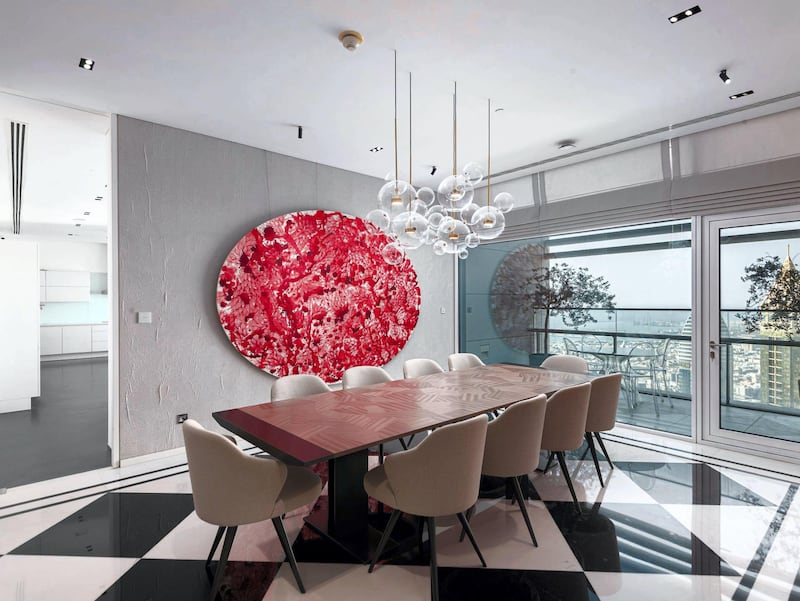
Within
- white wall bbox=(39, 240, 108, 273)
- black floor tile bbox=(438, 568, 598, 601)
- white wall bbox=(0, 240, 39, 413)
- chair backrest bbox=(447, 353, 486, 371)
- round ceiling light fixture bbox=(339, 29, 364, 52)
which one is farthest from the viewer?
white wall bbox=(39, 240, 108, 273)

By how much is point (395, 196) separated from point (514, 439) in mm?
1587

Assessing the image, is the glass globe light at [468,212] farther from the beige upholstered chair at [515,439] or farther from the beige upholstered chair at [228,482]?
the beige upholstered chair at [228,482]

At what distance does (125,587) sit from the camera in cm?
211

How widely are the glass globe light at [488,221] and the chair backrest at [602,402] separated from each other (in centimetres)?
131

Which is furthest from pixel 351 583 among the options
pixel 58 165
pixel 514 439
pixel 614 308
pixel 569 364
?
pixel 58 165

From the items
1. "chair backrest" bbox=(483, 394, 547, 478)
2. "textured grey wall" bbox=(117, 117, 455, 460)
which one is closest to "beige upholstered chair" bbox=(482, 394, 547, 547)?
"chair backrest" bbox=(483, 394, 547, 478)

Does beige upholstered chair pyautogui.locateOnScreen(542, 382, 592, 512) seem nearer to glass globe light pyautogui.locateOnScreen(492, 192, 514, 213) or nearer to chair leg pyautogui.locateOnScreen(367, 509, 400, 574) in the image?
chair leg pyautogui.locateOnScreen(367, 509, 400, 574)

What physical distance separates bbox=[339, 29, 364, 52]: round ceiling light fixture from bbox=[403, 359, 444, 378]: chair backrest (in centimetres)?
260

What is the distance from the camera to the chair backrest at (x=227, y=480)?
1.88 metres

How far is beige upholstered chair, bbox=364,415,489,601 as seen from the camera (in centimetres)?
194

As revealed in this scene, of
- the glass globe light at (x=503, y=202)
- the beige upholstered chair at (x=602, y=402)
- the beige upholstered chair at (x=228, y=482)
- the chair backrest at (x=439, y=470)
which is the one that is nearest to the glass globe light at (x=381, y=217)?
the glass globe light at (x=503, y=202)

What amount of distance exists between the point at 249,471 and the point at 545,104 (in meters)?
3.39

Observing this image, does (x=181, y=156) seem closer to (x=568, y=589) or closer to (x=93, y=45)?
(x=93, y=45)

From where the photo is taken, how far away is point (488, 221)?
9.73 ft
